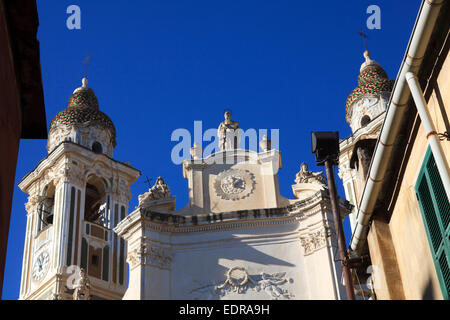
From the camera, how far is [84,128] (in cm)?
4288

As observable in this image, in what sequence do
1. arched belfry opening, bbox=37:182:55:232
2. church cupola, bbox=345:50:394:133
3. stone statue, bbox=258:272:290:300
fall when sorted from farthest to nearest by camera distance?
arched belfry opening, bbox=37:182:55:232 < church cupola, bbox=345:50:394:133 < stone statue, bbox=258:272:290:300

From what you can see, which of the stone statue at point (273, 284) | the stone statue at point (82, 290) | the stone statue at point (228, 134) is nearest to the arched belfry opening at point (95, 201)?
the stone statue at point (82, 290)

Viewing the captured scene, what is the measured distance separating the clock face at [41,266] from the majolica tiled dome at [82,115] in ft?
27.2

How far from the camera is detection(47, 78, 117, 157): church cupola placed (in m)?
42.5

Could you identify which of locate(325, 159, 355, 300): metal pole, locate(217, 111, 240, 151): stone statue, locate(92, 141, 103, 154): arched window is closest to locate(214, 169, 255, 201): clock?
locate(217, 111, 240, 151): stone statue

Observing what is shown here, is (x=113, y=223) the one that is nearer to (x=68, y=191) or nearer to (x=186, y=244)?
(x=68, y=191)

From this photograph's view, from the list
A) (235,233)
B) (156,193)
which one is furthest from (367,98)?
(156,193)

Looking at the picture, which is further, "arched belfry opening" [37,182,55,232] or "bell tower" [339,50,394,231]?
"arched belfry opening" [37,182,55,232]

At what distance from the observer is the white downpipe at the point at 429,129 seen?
8383mm

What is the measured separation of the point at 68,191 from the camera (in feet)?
126

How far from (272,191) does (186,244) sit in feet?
12.1

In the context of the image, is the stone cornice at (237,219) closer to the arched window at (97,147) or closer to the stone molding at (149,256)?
the stone molding at (149,256)

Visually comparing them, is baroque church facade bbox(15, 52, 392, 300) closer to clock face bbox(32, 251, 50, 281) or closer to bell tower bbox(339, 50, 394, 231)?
bell tower bbox(339, 50, 394, 231)

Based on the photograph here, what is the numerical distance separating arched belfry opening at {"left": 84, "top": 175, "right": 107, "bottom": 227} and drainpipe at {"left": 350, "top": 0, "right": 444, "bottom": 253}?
95.2 feet
